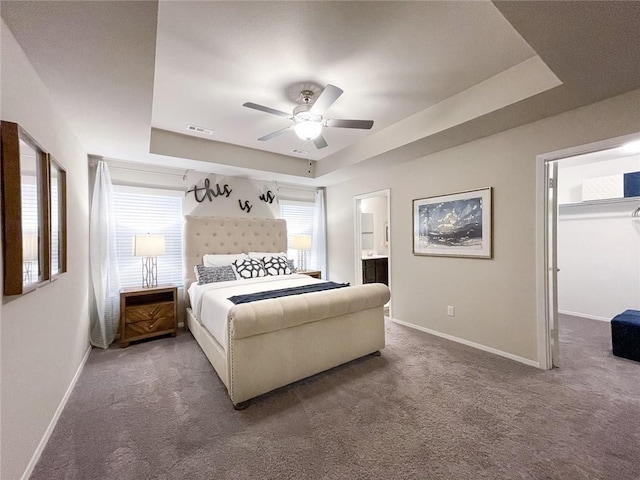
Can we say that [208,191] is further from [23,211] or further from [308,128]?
[23,211]

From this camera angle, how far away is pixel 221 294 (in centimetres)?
297

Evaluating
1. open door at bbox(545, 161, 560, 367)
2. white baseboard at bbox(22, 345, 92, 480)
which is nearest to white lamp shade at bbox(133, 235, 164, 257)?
white baseboard at bbox(22, 345, 92, 480)

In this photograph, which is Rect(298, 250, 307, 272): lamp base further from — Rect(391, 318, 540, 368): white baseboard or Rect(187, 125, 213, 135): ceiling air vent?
Rect(187, 125, 213, 135): ceiling air vent

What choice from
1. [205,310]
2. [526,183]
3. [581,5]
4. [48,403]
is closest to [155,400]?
[48,403]

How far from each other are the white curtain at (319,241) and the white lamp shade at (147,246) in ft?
9.33

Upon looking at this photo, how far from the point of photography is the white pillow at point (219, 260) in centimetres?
405

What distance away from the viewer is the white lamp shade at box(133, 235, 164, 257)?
3.42m

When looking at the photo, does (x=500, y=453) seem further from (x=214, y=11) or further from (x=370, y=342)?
(x=214, y=11)

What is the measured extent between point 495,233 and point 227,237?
3.75 metres

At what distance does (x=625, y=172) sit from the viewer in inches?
157

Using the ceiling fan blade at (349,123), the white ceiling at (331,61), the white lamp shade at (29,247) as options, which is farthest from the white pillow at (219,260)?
the ceiling fan blade at (349,123)

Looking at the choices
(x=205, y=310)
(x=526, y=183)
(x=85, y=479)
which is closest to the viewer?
(x=85, y=479)

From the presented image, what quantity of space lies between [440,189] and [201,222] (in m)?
3.49

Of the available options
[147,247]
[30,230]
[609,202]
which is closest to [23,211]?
[30,230]
